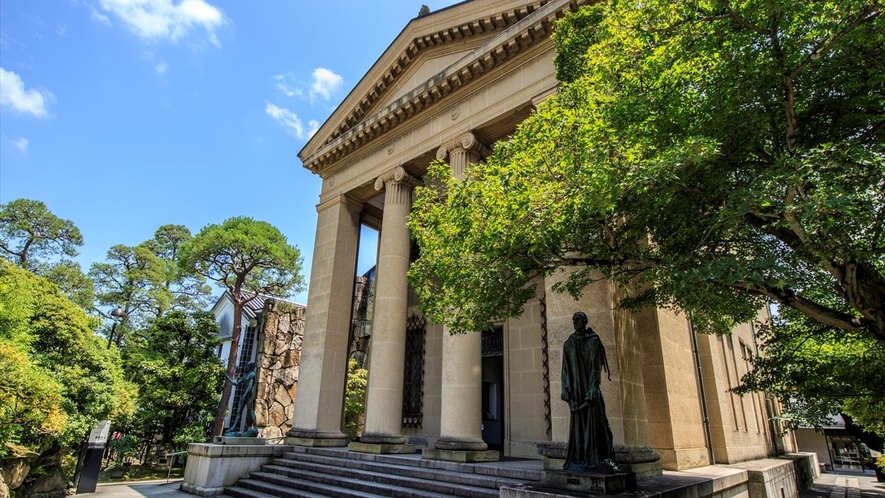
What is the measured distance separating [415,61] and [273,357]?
59.3 ft

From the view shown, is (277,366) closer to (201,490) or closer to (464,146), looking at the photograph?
(201,490)

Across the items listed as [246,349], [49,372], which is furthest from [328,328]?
[246,349]

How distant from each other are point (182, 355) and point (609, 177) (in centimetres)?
2031

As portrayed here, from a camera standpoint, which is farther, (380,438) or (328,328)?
(328,328)

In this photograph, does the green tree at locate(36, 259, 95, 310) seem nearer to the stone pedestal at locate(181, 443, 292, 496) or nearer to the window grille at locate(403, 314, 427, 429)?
the stone pedestal at locate(181, 443, 292, 496)

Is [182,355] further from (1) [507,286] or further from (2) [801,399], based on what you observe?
(2) [801,399]

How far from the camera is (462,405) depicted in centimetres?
994

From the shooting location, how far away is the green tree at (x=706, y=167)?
4.64 metres

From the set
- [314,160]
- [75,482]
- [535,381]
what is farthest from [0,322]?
[535,381]

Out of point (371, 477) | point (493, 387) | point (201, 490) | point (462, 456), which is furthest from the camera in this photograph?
point (493, 387)

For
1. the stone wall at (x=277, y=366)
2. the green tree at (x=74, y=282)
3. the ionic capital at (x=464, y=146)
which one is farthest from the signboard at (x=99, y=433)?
the green tree at (x=74, y=282)

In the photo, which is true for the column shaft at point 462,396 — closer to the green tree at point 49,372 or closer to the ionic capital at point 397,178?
the ionic capital at point 397,178

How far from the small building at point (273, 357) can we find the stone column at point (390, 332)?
44.0ft

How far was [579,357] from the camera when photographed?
23.0 ft
